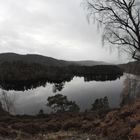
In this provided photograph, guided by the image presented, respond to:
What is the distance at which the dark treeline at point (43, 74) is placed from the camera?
4656 inches

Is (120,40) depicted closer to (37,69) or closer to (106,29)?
(106,29)

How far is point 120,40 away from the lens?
24891 millimetres

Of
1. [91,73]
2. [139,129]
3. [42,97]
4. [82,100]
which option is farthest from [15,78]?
[139,129]

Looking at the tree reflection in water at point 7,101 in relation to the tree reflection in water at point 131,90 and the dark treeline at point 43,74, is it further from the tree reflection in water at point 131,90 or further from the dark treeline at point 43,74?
the tree reflection in water at point 131,90

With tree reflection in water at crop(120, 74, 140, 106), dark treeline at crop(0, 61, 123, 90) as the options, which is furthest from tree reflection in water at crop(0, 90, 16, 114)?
tree reflection in water at crop(120, 74, 140, 106)

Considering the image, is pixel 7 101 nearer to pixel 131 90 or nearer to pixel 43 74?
pixel 131 90

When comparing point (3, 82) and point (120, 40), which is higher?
point (120, 40)

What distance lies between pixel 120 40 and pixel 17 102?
6529 cm

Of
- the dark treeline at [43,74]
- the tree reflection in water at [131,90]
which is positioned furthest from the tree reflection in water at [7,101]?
the tree reflection in water at [131,90]

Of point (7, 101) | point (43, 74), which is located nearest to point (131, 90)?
point (7, 101)

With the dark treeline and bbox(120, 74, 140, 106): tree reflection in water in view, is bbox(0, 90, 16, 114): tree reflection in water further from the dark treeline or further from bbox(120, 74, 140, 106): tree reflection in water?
bbox(120, 74, 140, 106): tree reflection in water

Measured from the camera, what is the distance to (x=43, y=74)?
438 ft

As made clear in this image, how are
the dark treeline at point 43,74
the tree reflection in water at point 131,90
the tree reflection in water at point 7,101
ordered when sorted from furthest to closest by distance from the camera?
the dark treeline at point 43,74, the tree reflection in water at point 7,101, the tree reflection in water at point 131,90

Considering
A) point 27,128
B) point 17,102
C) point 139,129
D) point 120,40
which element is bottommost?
point 17,102
